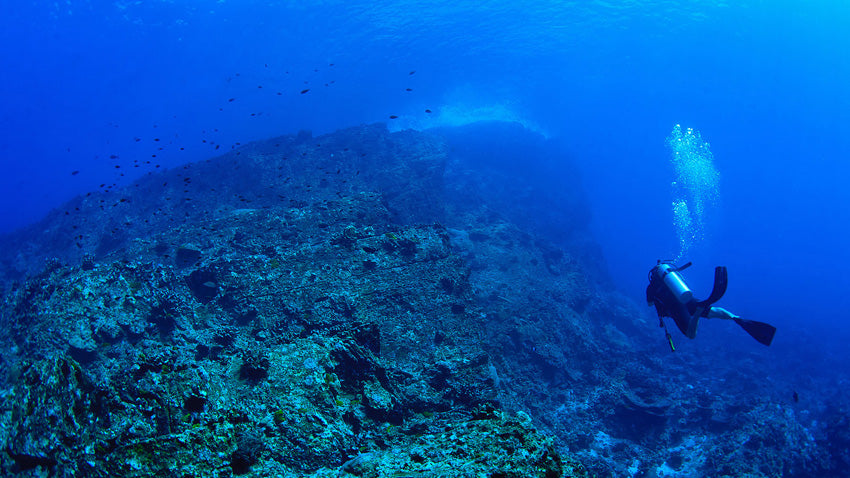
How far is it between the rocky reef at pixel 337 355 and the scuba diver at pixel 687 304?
3.77 metres

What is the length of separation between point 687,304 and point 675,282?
0.46 metres

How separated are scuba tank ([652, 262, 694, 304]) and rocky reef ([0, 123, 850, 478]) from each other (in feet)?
13.1

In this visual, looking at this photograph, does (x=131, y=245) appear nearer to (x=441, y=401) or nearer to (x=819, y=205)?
(x=441, y=401)

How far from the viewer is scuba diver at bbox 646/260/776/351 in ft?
22.1

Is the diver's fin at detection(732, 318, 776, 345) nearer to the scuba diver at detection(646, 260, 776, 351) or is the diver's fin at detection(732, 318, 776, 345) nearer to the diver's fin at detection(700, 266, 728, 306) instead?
the scuba diver at detection(646, 260, 776, 351)

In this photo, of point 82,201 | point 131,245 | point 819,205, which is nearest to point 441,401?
point 131,245

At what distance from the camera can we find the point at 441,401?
6414 millimetres

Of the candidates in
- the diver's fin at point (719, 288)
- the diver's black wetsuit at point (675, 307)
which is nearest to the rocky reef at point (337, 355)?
the diver's black wetsuit at point (675, 307)

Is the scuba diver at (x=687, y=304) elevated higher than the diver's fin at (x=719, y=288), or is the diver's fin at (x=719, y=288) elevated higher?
the diver's fin at (x=719, y=288)

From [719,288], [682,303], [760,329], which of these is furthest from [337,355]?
[760,329]

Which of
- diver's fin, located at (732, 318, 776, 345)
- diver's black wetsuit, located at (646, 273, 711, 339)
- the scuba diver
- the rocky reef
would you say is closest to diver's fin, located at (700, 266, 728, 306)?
the scuba diver

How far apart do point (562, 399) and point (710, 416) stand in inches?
217

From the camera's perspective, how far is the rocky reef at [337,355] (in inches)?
136

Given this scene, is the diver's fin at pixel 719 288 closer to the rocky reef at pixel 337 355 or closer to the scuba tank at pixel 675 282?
the scuba tank at pixel 675 282
